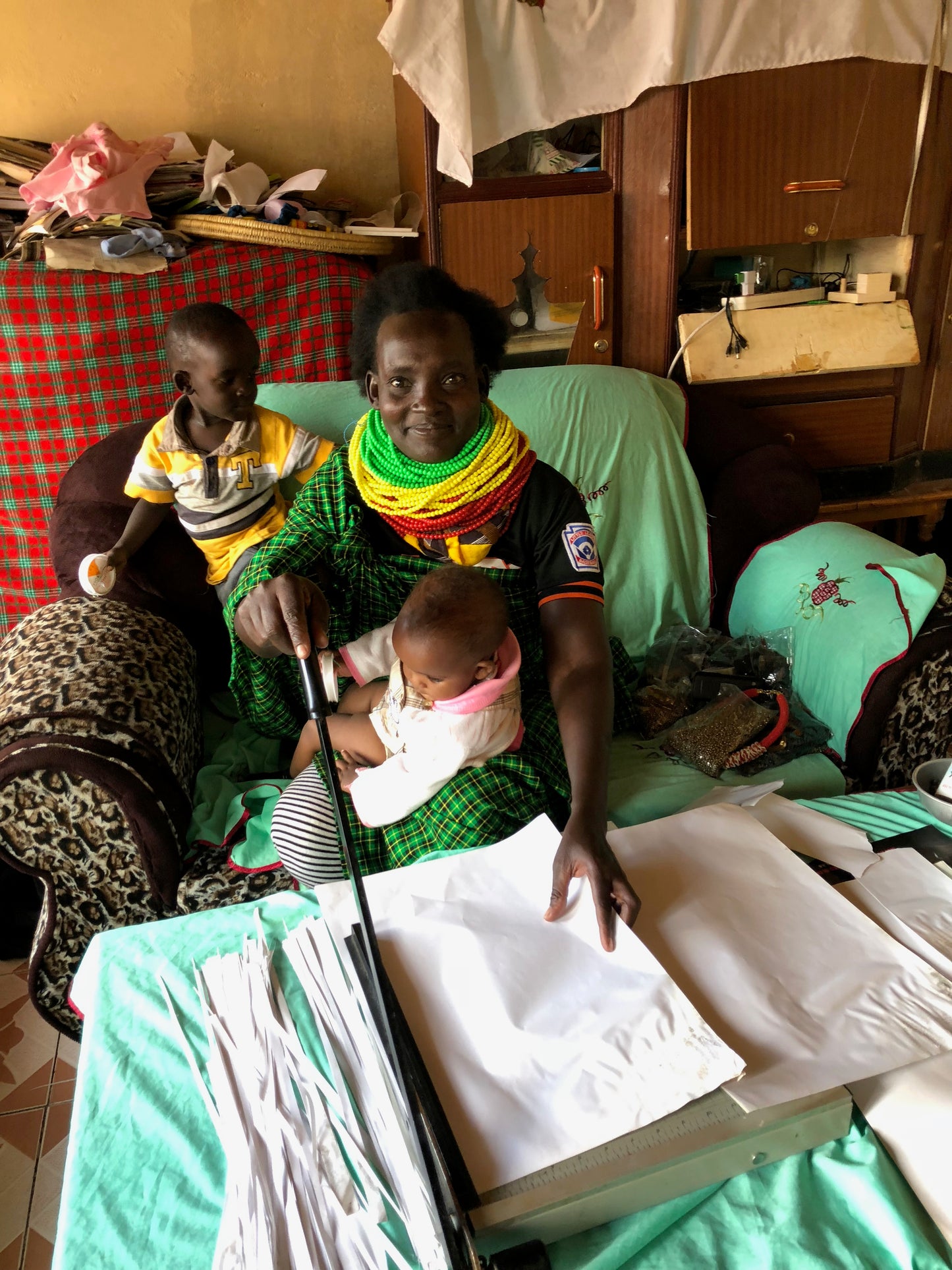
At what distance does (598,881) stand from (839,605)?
1024mm

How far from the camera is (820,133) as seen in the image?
2.16m

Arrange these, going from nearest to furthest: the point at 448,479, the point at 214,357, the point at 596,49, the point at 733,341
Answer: the point at 448,479, the point at 214,357, the point at 596,49, the point at 733,341

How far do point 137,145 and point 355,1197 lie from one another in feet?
7.63

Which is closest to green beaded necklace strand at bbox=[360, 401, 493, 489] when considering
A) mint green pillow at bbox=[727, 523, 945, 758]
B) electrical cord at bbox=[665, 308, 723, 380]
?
mint green pillow at bbox=[727, 523, 945, 758]

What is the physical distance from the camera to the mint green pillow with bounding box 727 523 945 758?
152 centimetres

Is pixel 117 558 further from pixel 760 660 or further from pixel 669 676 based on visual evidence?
pixel 760 660

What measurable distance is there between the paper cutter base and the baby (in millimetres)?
596

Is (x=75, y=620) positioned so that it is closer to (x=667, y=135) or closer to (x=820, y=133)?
(x=667, y=135)

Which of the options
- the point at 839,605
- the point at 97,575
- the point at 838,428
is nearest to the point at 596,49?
the point at 838,428

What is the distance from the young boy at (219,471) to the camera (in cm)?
171

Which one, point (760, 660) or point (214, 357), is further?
point (760, 660)

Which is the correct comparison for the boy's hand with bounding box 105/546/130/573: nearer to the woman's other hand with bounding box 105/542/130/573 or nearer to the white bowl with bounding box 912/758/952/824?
the woman's other hand with bounding box 105/542/130/573

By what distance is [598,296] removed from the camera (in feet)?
7.32

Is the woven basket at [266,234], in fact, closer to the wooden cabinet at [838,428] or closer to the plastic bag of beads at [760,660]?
the wooden cabinet at [838,428]
